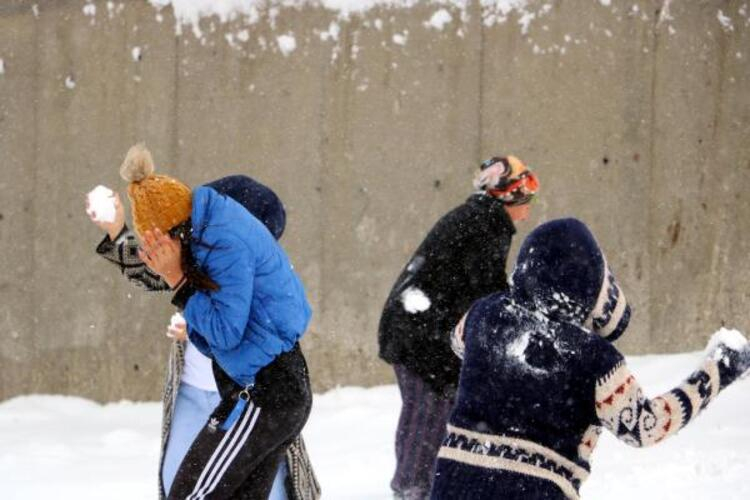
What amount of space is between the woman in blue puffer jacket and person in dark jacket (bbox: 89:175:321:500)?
275mm

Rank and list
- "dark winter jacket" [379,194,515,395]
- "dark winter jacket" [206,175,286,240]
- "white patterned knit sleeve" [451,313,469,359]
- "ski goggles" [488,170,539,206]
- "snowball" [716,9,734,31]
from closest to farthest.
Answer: "white patterned knit sleeve" [451,313,469,359] → "dark winter jacket" [206,175,286,240] → "dark winter jacket" [379,194,515,395] → "ski goggles" [488,170,539,206] → "snowball" [716,9,734,31]

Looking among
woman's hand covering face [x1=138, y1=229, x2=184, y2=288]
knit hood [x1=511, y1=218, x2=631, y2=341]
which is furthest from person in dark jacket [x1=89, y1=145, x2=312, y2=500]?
knit hood [x1=511, y1=218, x2=631, y2=341]

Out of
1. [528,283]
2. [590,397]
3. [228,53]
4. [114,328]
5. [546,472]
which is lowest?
[114,328]

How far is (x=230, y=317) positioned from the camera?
3.48 meters

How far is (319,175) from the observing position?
7203 millimetres

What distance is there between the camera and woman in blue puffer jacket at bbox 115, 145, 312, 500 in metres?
3.50

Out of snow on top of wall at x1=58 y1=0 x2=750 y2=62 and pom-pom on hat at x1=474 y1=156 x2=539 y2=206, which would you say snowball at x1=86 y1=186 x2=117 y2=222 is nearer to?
pom-pom on hat at x1=474 y1=156 x2=539 y2=206

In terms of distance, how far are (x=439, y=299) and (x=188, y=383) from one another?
108 centimetres

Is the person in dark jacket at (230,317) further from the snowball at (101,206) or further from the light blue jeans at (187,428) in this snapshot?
the snowball at (101,206)

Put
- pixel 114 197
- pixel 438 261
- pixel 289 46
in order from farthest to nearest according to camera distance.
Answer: pixel 289 46 → pixel 438 261 → pixel 114 197

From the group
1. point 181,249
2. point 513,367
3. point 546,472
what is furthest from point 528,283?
point 181,249

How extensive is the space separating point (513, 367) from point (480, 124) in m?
4.22

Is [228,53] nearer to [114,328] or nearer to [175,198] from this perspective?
[114,328]

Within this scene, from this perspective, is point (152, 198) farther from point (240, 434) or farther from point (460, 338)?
point (460, 338)
